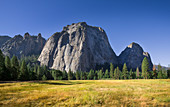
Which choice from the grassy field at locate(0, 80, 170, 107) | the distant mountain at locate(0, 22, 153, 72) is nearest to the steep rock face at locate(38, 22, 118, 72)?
the distant mountain at locate(0, 22, 153, 72)

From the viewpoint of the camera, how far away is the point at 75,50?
552 ft

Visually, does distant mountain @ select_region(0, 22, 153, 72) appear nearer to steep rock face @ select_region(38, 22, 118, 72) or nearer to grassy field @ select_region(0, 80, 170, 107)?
steep rock face @ select_region(38, 22, 118, 72)

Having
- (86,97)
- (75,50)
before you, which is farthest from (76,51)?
(86,97)

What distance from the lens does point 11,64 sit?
5422cm

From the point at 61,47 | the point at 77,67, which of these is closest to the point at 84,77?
the point at 77,67

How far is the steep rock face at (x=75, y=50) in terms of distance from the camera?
529ft

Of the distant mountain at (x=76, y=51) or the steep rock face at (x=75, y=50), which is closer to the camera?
the steep rock face at (x=75, y=50)

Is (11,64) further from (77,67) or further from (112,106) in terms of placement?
(77,67)

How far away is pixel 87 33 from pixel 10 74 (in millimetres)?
151797

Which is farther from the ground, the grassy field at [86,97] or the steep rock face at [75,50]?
the steep rock face at [75,50]

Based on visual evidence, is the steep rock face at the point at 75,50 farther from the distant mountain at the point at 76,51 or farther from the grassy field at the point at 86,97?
the grassy field at the point at 86,97

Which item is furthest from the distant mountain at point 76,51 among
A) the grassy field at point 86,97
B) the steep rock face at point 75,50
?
the grassy field at point 86,97

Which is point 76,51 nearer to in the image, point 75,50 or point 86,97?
point 75,50

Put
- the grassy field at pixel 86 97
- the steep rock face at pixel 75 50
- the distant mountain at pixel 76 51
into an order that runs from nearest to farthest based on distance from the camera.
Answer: the grassy field at pixel 86 97 < the steep rock face at pixel 75 50 < the distant mountain at pixel 76 51
